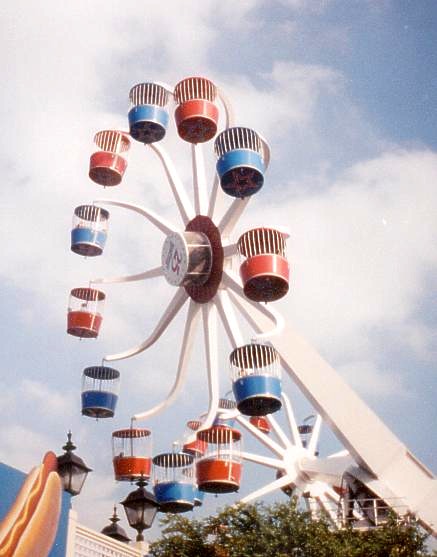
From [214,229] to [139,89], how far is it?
544 centimetres

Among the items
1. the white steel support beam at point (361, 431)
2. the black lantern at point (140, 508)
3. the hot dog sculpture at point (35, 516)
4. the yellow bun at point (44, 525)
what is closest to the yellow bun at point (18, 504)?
the hot dog sculpture at point (35, 516)

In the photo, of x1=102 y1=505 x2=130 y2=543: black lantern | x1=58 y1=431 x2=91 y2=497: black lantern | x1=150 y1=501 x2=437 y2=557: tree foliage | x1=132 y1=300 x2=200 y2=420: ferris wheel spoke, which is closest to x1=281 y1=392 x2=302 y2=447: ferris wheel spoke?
x1=132 y1=300 x2=200 y2=420: ferris wheel spoke

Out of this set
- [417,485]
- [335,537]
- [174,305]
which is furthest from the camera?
[174,305]

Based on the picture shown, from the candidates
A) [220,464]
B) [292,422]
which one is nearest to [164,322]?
[220,464]

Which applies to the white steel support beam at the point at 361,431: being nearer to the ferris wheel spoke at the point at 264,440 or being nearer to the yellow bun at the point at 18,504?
the yellow bun at the point at 18,504

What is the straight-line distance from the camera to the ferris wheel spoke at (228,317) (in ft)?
74.3

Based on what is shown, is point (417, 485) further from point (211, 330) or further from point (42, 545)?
point (42, 545)

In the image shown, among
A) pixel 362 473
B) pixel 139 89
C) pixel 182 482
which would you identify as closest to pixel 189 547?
pixel 182 482

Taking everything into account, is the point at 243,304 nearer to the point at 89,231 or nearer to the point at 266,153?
the point at 266,153

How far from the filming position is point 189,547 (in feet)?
66.0

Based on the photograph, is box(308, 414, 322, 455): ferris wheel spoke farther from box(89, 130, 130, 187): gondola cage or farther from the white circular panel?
box(89, 130, 130, 187): gondola cage

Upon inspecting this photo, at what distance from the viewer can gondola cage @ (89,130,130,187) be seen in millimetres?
27828

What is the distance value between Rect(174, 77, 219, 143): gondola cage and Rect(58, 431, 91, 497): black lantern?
11368mm

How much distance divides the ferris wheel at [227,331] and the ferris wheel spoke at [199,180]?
0.05 meters
